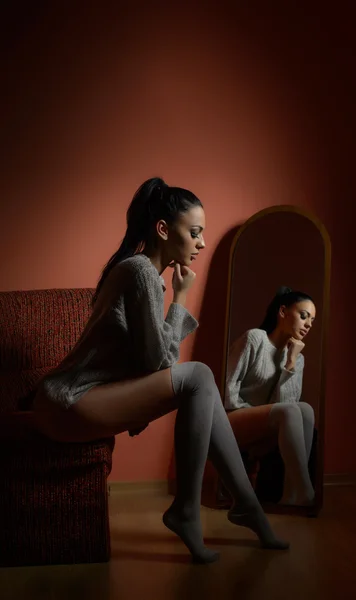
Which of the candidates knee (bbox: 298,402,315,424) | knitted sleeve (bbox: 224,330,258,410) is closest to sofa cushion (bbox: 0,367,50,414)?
→ knitted sleeve (bbox: 224,330,258,410)

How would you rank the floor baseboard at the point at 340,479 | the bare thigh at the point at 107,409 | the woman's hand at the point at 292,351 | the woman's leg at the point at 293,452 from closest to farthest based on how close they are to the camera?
the bare thigh at the point at 107,409 < the woman's leg at the point at 293,452 < the woman's hand at the point at 292,351 < the floor baseboard at the point at 340,479

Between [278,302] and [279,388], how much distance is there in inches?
13.9

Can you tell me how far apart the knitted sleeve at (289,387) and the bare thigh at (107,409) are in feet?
2.67

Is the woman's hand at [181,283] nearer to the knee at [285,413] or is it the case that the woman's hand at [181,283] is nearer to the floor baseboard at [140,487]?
the knee at [285,413]

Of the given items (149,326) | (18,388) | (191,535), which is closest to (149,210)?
(149,326)

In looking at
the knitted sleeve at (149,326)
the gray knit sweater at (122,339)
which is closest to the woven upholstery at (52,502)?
the gray knit sweater at (122,339)

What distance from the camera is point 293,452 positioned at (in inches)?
117

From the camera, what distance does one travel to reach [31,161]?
10.4 feet

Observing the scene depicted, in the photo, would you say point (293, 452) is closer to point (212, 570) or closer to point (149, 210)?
point (212, 570)

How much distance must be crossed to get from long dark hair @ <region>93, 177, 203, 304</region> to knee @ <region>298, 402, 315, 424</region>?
1.02 metres

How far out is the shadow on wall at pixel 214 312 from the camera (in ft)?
11.0

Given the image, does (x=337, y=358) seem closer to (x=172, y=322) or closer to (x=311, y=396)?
(x=311, y=396)

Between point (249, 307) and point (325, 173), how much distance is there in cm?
78

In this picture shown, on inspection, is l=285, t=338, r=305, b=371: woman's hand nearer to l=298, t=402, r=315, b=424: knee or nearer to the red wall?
l=298, t=402, r=315, b=424: knee
